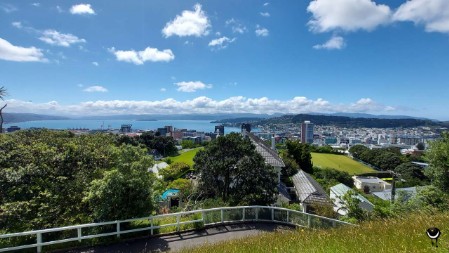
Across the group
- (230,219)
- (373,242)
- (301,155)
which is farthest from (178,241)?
(301,155)

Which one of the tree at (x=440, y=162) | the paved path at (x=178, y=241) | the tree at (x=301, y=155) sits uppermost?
the tree at (x=440, y=162)

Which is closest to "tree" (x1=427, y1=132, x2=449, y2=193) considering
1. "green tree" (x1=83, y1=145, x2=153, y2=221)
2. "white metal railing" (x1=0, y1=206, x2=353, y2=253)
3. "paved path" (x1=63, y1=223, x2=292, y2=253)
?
"white metal railing" (x1=0, y1=206, x2=353, y2=253)

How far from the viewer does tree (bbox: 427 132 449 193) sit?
16750 millimetres

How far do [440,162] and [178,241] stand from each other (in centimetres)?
1698

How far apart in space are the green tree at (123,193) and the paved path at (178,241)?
3.02 feet

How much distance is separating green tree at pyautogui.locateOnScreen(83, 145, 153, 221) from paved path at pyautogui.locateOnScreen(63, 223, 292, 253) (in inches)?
36.2

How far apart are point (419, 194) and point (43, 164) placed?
1776 cm

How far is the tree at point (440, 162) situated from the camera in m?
16.8

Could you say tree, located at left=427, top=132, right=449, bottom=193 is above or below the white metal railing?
above

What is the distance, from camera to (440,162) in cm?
1702

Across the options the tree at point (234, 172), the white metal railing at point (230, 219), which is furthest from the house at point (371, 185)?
the white metal railing at point (230, 219)

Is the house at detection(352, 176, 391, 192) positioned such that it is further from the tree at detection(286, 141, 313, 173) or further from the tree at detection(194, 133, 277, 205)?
the tree at detection(194, 133, 277, 205)

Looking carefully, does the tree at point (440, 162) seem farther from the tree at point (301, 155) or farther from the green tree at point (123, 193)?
the tree at point (301, 155)

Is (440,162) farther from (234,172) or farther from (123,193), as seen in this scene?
(123,193)
